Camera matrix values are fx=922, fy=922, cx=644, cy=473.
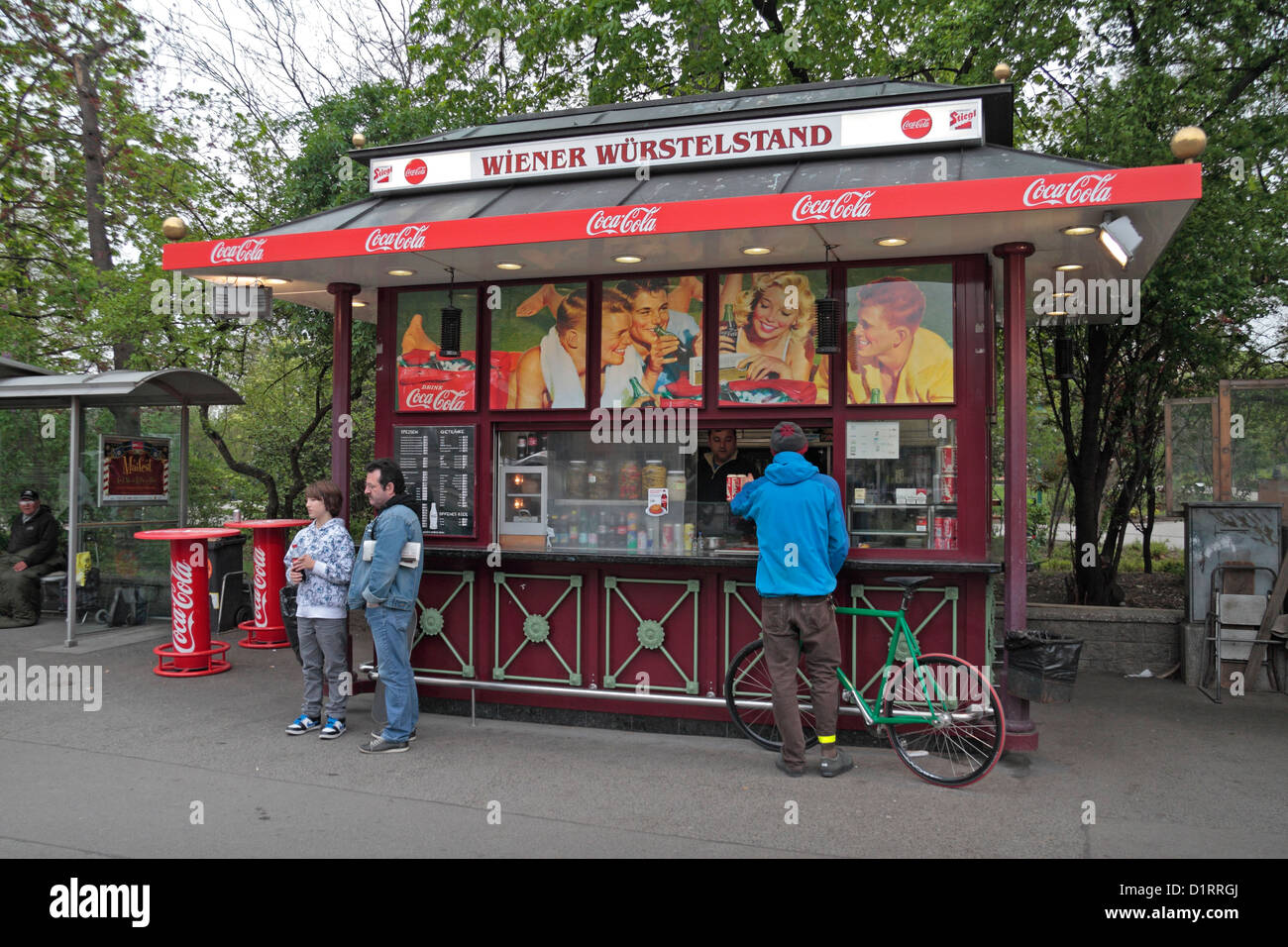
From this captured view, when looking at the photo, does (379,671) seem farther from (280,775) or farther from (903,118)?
(903,118)

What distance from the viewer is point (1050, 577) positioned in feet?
43.4

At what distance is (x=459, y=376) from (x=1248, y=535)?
7200 mm

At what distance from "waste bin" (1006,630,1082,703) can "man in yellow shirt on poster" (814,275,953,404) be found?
1.72 m

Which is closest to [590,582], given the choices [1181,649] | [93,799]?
[93,799]

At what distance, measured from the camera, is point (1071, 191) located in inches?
204

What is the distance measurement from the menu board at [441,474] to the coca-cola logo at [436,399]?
0.58 ft

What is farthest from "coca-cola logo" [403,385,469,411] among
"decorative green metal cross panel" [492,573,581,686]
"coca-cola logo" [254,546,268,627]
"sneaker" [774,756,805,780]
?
"sneaker" [774,756,805,780]

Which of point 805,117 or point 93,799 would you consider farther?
point 805,117

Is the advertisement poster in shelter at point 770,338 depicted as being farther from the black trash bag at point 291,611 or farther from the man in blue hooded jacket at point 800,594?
the black trash bag at point 291,611

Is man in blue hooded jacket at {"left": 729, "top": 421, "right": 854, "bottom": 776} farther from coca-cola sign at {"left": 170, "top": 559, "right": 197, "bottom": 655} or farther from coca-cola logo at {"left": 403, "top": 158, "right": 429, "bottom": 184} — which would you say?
coca-cola sign at {"left": 170, "top": 559, "right": 197, "bottom": 655}
